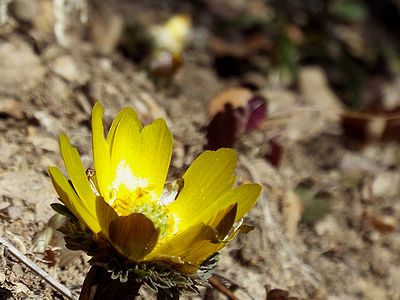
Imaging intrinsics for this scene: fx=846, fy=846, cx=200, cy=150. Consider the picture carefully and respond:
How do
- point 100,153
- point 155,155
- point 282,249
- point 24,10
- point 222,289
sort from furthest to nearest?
point 24,10 → point 282,249 → point 222,289 → point 155,155 → point 100,153

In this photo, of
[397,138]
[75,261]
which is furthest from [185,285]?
[397,138]

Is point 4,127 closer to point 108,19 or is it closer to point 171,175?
point 171,175

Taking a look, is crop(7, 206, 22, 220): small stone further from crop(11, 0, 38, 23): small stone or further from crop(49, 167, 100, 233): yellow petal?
crop(11, 0, 38, 23): small stone

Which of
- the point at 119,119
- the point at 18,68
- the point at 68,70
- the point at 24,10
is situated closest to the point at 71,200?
the point at 119,119

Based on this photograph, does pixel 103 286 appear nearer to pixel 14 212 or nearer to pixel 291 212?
pixel 14 212

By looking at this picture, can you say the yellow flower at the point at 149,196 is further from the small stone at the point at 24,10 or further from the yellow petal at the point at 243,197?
the small stone at the point at 24,10

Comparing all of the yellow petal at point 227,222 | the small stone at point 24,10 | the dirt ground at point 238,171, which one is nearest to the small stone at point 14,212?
the dirt ground at point 238,171

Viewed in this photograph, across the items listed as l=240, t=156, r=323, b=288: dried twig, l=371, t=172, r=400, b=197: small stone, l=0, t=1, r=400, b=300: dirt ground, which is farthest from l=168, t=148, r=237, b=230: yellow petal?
l=371, t=172, r=400, b=197: small stone
